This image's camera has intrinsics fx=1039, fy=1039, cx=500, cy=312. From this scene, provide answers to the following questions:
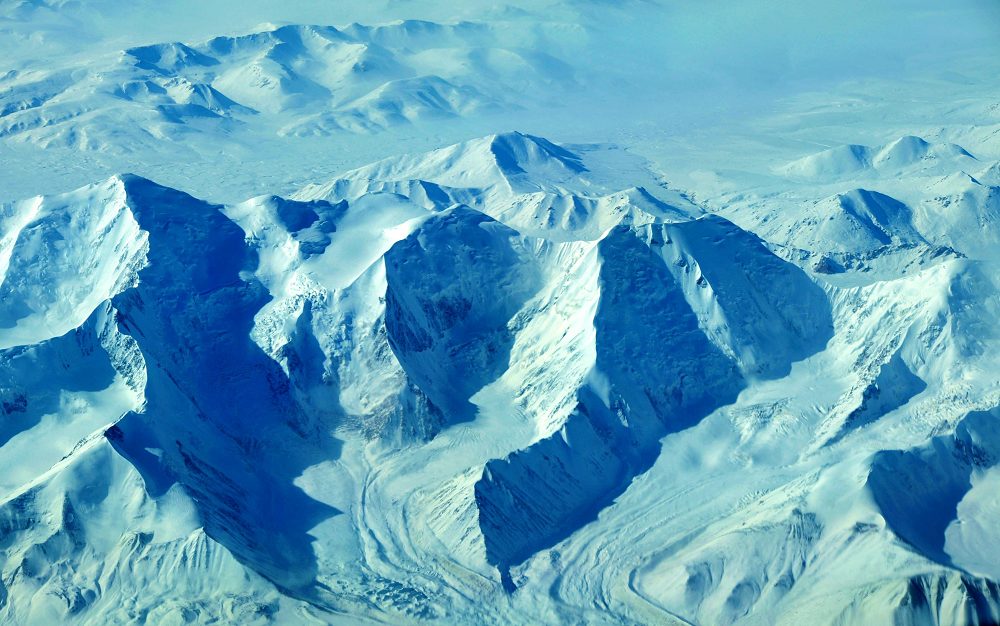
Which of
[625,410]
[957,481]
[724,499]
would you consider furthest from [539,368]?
[957,481]

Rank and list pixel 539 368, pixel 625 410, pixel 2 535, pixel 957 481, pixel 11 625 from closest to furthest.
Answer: pixel 11 625, pixel 2 535, pixel 957 481, pixel 625 410, pixel 539 368

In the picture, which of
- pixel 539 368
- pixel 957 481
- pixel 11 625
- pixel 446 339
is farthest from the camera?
pixel 446 339

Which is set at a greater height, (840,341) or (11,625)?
(840,341)

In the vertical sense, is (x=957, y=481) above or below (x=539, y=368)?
above

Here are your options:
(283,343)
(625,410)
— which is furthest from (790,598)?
(283,343)

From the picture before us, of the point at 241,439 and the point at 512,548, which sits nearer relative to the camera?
the point at 512,548

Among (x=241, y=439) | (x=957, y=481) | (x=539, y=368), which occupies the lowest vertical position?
(x=241, y=439)

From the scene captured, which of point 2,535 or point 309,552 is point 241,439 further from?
point 2,535

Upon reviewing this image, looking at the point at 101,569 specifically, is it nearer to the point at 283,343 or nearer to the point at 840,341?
the point at 283,343

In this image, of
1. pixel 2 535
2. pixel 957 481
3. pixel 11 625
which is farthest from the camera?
pixel 957 481

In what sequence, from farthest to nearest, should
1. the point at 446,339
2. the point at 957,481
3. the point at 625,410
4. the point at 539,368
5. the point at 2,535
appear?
1. the point at 446,339
2. the point at 539,368
3. the point at 625,410
4. the point at 957,481
5. the point at 2,535
